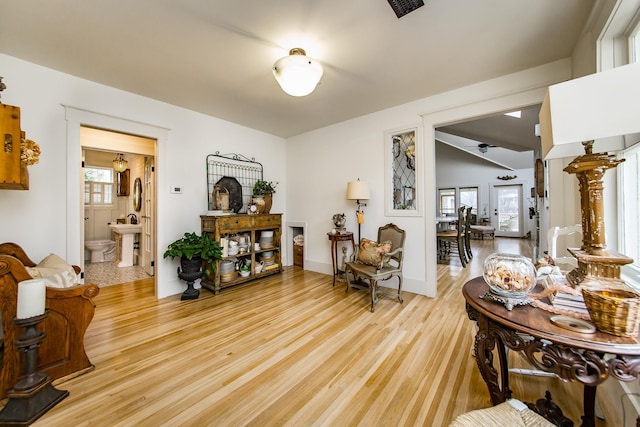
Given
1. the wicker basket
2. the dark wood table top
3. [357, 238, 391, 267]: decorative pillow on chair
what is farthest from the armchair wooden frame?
the wicker basket

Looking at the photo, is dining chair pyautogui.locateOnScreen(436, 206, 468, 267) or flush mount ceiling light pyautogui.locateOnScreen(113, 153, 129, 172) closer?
dining chair pyautogui.locateOnScreen(436, 206, 468, 267)

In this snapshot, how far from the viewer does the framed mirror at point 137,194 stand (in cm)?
512

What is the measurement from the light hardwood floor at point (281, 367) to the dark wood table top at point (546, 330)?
0.82 metres

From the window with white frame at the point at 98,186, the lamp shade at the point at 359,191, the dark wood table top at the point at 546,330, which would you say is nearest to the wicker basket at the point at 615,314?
the dark wood table top at the point at 546,330

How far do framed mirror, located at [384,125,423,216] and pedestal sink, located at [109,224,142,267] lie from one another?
5.12 metres

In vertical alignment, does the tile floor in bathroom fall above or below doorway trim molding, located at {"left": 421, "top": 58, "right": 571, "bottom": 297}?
below

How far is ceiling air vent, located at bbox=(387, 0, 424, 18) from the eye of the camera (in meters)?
1.65

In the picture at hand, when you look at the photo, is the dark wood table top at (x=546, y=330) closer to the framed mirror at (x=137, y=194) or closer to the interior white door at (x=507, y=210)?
the framed mirror at (x=137, y=194)

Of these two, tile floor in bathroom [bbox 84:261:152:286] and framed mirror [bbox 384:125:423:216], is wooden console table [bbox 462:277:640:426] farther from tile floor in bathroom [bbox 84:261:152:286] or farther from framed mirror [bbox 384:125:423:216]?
tile floor in bathroom [bbox 84:261:152:286]

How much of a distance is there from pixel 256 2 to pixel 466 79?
240 centimetres

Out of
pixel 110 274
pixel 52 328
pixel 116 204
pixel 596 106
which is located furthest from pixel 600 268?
pixel 116 204

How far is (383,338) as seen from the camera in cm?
218

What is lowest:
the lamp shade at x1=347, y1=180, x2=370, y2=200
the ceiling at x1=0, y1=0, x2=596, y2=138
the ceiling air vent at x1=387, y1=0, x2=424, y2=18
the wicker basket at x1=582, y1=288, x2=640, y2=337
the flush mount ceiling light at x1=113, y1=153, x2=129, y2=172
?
the wicker basket at x1=582, y1=288, x2=640, y2=337

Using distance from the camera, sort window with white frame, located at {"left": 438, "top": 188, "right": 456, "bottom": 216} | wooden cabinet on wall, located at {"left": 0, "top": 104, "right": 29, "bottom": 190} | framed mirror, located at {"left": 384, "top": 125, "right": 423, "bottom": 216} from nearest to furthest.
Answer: wooden cabinet on wall, located at {"left": 0, "top": 104, "right": 29, "bottom": 190} → framed mirror, located at {"left": 384, "top": 125, "right": 423, "bottom": 216} → window with white frame, located at {"left": 438, "top": 188, "right": 456, "bottom": 216}
